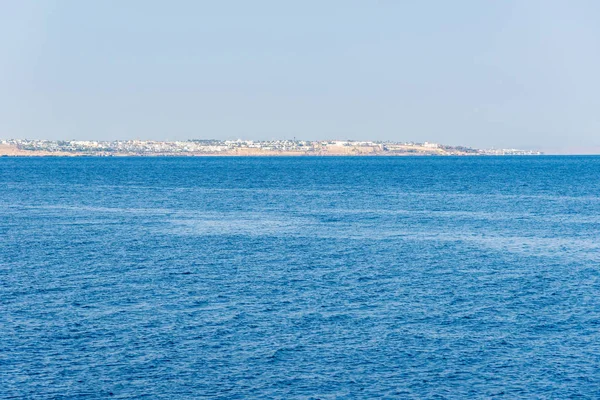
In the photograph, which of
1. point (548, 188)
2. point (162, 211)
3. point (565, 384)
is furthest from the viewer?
point (548, 188)

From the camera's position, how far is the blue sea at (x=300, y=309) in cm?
3897

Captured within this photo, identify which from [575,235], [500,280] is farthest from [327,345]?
[575,235]

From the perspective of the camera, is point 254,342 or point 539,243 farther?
point 539,243

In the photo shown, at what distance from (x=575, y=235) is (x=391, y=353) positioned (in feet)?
159

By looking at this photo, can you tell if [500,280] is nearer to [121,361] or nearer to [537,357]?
[537,357]

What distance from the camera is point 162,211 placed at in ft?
378

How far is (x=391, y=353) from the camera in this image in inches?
1677

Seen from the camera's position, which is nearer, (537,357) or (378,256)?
(537,357)

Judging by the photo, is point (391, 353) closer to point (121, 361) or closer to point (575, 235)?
point (121, 361)

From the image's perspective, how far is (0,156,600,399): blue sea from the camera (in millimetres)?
38969

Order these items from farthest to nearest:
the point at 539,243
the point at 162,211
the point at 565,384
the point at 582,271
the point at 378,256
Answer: the point at 162,211
the point at 539,243
the point at 378,256
the point at 582,271
the point at 565,384

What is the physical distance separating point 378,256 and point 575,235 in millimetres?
25382

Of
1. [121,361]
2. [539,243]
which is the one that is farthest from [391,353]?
[539,243]

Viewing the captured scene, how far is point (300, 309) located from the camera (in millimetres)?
51062
